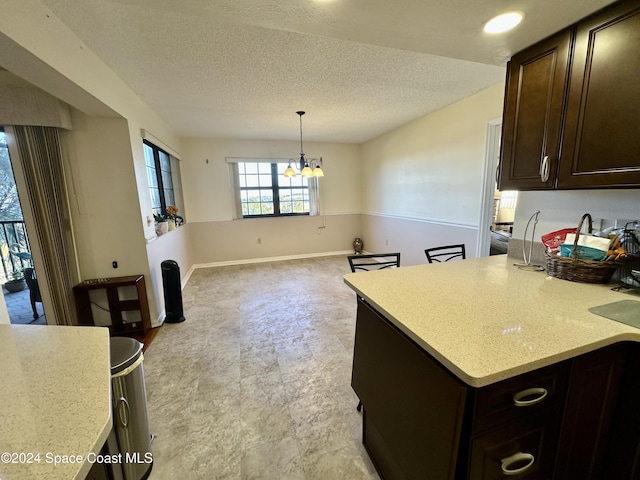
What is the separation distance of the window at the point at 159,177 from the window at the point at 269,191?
1.27 metres

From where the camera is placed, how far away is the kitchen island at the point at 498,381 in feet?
2.55

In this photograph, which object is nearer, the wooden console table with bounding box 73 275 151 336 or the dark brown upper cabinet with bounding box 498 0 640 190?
the dark brown upper cabinet with bounding box 498 0 640 190

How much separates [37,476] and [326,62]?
104 inches

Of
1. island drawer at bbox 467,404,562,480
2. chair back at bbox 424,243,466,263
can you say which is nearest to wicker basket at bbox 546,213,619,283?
chair back at bbox 424,243,466,263

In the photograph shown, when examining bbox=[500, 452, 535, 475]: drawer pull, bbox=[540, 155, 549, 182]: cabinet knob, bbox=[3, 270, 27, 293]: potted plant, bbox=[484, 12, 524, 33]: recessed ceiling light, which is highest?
bbox=[484, 12, 524, 33]: recessed ceiling light

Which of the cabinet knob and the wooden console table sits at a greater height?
the cabinet knob

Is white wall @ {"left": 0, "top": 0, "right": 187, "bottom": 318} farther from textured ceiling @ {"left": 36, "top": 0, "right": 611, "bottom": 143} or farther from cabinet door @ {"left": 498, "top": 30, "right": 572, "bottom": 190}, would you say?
Answer: cabinet door @ {"left": 498, "top": 30, "right": 572, "bottom": 190}

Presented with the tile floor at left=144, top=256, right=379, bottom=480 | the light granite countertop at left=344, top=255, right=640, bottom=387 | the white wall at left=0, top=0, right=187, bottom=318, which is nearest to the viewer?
the light granite countertop at left=344, top=255, right=640, bottom=387

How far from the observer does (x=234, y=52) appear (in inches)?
78.6

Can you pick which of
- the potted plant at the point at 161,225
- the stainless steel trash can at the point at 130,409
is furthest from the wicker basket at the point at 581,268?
the potted plant at the point at 161,225

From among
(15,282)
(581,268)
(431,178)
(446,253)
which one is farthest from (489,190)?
(15,282)

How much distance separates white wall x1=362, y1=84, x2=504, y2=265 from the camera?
10.2ft

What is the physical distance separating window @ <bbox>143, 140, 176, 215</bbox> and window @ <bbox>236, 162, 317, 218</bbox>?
4.16ft

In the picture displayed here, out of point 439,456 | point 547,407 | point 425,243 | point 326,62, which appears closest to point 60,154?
point 326,62
